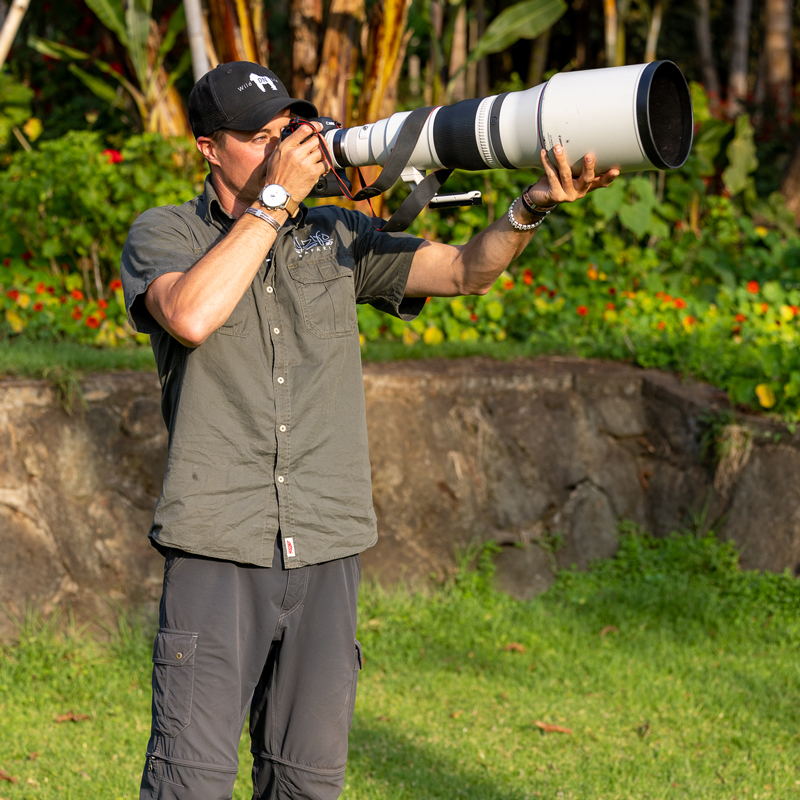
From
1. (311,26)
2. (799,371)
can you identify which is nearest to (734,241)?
(799,371)

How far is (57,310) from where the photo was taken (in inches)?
205

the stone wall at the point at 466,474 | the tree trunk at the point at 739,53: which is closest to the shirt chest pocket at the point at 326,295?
the stone wall at the point at 466,474

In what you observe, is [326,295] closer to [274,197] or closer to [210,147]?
[274,197]

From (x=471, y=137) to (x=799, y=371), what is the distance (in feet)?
9.43

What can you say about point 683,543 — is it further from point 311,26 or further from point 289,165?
point 311,26

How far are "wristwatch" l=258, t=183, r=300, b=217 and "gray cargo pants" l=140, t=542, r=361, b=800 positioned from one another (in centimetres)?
77

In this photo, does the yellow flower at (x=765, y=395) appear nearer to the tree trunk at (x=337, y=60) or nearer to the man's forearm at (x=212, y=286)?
the tree trunk at (x=337, y=60)

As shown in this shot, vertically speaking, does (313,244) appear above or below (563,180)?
below

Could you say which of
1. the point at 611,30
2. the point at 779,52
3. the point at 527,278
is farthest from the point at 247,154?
the point at 779,52

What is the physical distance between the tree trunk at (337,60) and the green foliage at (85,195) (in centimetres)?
95

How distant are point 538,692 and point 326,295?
2.11m

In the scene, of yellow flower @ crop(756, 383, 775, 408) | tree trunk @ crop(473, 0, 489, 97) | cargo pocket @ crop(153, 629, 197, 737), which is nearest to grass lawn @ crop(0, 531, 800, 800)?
yellow flower @ crop(756, 383, 775, 408)

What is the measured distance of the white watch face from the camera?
199cm

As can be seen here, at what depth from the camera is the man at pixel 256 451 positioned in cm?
197
